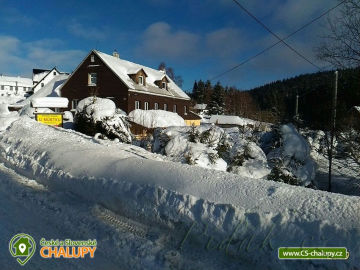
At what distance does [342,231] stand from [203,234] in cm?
152

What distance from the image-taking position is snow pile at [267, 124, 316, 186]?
1059cm

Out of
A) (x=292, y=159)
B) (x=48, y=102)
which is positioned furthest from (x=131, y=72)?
(x=292, y=159)

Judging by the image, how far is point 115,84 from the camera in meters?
29.0

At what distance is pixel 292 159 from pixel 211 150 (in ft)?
11.6

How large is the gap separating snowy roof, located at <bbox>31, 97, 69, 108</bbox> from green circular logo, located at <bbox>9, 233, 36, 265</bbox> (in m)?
12.3

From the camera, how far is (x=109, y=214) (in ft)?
15.0

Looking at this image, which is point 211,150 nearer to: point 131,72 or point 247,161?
point 247,161

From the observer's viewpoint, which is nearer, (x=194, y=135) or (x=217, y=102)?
(x=194, y=135)

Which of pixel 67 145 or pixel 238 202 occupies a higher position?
pixel 67 145

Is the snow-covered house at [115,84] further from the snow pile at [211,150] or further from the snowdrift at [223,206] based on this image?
the snowdrift at [223,206]

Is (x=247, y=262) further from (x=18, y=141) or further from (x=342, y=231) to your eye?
(x=18, y=141)

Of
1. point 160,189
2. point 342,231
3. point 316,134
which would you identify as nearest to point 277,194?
point 342,231

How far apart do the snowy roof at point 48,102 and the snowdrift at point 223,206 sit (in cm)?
1031

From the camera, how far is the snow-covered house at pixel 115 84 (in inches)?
1133
